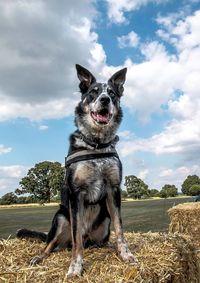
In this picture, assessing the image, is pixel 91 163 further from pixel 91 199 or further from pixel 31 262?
pixel 31 262

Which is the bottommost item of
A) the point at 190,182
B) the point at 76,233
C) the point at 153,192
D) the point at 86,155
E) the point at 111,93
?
the point at 76,233

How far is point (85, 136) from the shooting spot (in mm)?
5602

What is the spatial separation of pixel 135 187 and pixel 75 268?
283 feet

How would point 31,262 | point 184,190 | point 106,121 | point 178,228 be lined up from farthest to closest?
point 184,190
point 178,228
point 106,121
point 31,262

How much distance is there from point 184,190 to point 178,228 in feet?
243

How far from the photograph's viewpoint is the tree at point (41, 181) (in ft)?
301

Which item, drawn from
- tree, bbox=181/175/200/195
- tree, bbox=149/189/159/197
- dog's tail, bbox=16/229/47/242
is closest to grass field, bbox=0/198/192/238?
dog's tail, bbox=16/229/47/242

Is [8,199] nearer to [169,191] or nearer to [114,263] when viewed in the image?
[169,191]

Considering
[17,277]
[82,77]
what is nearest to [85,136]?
[82,77]

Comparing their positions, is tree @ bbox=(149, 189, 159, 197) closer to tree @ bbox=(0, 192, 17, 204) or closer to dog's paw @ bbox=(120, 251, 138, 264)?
tree @ bbox=(0, 192, 17, 204)

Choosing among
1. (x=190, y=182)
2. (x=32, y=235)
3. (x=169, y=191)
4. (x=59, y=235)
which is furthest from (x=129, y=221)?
(x=190, y=182)

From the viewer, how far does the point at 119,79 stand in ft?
Answer: 19.2

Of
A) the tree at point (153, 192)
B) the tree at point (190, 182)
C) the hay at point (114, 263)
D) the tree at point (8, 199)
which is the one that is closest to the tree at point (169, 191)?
the tree at point (153, 192)

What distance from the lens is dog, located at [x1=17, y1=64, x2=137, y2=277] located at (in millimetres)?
5227
